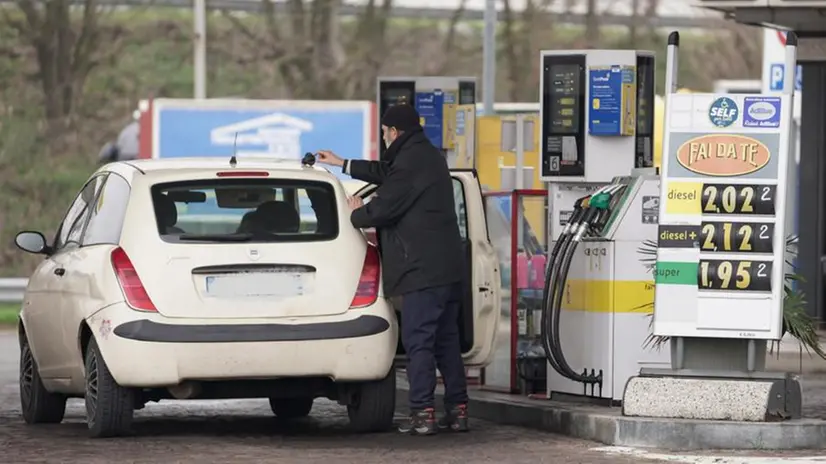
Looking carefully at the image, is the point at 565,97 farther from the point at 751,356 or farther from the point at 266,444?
the point at 266,444

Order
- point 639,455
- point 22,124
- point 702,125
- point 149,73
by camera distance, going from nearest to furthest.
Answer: point 639,455 < point 702,125 < point 22,124 < point 149,73

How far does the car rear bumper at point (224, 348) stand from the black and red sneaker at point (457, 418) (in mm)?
1034

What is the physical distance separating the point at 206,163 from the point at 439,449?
6.95 ft

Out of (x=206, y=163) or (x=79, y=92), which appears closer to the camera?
(x=206, y=163)

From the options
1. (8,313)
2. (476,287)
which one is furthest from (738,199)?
(8,313)

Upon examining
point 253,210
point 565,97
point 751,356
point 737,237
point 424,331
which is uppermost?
point 565,97

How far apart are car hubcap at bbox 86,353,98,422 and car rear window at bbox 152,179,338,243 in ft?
2.62

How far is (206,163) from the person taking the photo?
12.0m

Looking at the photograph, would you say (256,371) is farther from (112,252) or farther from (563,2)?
(563,2)

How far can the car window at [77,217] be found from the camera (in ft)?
40.6

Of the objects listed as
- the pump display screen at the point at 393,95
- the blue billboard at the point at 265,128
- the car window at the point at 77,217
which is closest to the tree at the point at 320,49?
the blue billboard at the point at 265,128

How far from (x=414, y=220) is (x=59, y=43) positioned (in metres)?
29.5

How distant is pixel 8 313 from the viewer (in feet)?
82.7

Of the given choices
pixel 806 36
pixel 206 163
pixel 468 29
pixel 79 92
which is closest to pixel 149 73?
pixel 79 92
